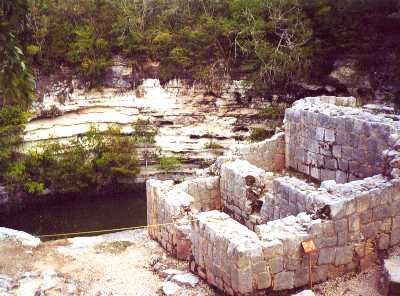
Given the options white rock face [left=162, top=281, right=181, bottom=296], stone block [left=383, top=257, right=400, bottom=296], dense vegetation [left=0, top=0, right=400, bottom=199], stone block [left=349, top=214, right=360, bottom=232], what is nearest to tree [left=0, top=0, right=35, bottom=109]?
white rock face [left=162, top=281, right=181, bottom=296]

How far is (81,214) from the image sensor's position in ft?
68.8

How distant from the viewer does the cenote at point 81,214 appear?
1957cm

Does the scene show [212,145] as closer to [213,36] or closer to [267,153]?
[213,36]

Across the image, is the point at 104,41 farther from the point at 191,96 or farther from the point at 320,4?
the point at 320,4

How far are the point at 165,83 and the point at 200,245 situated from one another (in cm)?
1715

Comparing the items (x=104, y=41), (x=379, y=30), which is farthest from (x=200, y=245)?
(x=104, y=41)

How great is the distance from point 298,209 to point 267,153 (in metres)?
4.97

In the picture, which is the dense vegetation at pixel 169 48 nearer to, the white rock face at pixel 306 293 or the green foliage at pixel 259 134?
the green foliage at pixel 259 134

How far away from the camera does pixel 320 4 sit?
2289 centimetres

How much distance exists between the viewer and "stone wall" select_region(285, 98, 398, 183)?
Answer: 10523mm

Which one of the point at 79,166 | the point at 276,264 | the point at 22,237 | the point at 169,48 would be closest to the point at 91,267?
the point at 22,237

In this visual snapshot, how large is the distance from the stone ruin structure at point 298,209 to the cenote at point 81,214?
8.47 meters

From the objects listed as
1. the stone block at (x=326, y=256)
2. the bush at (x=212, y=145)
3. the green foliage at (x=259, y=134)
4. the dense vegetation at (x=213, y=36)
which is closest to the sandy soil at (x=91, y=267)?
the stone block at (x=326, y=256)

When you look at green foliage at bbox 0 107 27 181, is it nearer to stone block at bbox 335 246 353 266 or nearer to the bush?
the bush
